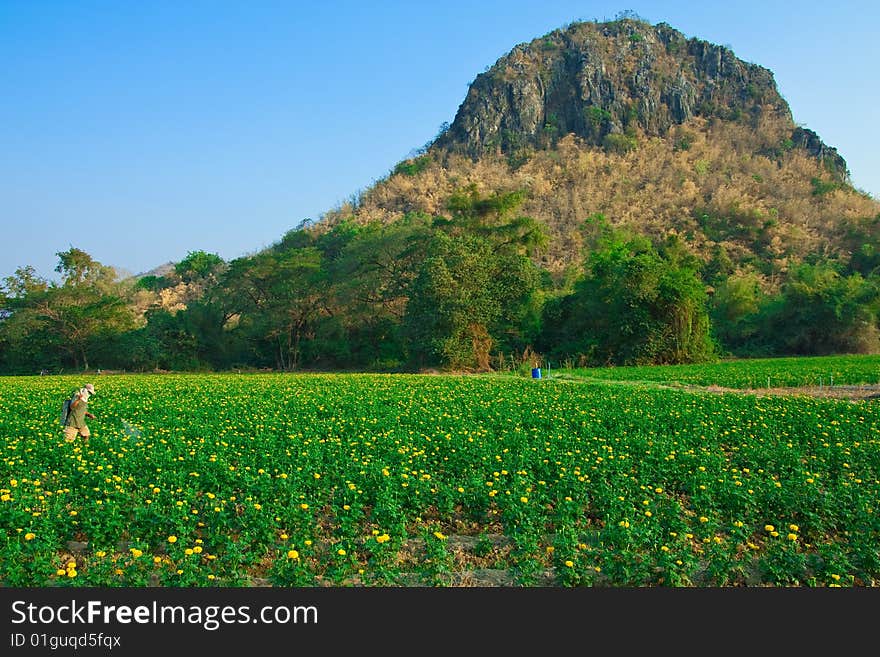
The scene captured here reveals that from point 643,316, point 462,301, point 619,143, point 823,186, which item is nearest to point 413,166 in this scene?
point 619,143

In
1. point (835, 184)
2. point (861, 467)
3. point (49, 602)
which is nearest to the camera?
point (49, 602)

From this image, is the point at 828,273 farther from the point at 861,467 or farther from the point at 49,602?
the point at 49,602

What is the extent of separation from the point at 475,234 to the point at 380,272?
Result: 625 centimetres

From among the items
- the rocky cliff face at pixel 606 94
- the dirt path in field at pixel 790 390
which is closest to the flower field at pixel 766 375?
the dirt path in field at pixel 790 390

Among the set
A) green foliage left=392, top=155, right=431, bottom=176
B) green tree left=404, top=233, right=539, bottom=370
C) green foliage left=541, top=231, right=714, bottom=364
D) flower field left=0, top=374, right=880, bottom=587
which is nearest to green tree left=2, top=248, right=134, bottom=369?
green tree left=404, top=233, right=539, bottom=370

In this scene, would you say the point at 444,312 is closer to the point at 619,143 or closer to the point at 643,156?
the point at 643,156

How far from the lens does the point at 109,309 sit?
43688mm

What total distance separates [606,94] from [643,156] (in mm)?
14587

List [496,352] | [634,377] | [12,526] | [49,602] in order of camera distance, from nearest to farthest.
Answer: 1. [49,602]
2. [12,526]
3. [634,377]
4. [496,352]

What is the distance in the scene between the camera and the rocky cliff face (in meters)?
89.5

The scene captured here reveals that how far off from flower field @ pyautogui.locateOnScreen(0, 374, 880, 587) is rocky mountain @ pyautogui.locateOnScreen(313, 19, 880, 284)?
45580 mm

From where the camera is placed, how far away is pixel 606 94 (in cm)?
9225

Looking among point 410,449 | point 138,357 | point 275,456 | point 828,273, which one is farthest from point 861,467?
point 138,357

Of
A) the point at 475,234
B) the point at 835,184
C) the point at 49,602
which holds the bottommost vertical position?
the point at 49,602
